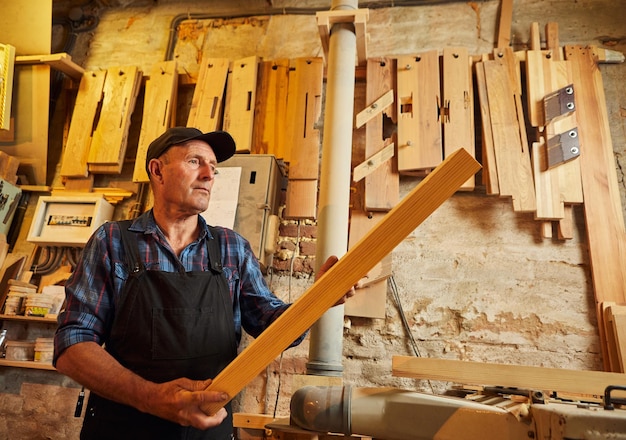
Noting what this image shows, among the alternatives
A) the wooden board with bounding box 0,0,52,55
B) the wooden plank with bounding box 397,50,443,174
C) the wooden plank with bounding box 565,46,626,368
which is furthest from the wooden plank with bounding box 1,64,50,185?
the wooden plank with bounding box 565,46,626,368

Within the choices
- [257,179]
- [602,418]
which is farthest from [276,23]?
[602,418]

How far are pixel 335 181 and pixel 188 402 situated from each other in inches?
65.7

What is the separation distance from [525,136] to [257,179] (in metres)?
1.59

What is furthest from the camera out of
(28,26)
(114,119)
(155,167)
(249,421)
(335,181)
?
(28,26)

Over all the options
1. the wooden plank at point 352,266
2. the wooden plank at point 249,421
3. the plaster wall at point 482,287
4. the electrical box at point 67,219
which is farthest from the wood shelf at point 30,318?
the wooden plank at point 352,266

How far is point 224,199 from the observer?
104 inches

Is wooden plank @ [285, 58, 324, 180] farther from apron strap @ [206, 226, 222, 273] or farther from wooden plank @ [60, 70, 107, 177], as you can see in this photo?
wooden plank @ [60, 70, 107, 177]

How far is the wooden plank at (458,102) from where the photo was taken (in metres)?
2.66

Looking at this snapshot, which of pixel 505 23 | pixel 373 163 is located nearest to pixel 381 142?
pixel 373 163

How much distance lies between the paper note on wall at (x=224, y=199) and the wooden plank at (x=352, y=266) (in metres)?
1.69

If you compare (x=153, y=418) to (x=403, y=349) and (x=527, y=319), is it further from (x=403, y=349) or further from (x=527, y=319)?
(x=527, y=319)

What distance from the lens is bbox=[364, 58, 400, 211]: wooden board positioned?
2646mm

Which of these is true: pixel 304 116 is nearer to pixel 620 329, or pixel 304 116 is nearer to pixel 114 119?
pixel 114 119

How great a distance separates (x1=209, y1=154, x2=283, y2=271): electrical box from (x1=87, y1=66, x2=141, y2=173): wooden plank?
88 cm
